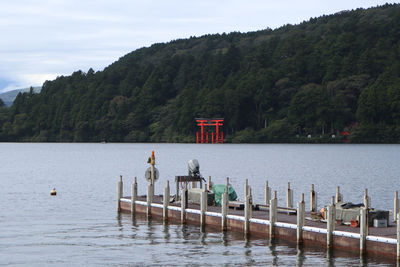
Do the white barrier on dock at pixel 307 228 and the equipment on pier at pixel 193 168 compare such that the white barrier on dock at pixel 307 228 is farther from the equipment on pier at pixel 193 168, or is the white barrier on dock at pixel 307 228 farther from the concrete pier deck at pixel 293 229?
the equipment on pier at pixel 193 168

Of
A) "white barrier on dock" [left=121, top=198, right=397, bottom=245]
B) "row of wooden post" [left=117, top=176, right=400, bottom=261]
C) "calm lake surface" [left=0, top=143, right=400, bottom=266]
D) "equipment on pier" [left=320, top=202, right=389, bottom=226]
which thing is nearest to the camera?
"white barrier on dock" [left=121, top=198, right=397, bottom=245]

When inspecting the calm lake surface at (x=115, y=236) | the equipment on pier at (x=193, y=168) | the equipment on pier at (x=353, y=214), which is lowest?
the calm lake surface at (x=115, y=236)

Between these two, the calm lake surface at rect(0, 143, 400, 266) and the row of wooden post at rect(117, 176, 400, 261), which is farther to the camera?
the calm lake surface at rect(0, 143, 400, 266)

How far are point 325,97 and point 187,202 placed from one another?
5655 inches

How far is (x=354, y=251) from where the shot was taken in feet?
92.5

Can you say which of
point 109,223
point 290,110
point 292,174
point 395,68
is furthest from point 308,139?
point 109,223

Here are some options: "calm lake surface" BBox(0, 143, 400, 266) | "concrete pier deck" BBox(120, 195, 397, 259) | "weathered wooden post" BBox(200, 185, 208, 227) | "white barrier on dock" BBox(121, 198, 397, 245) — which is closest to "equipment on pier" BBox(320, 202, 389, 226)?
"concrete pier deck" BBox(120, 195, 397, 259)

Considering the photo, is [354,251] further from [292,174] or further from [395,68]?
[395,68]

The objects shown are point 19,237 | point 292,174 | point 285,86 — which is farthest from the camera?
point 285,86

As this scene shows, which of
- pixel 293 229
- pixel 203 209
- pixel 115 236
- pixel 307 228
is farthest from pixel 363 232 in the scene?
pixel 115 236

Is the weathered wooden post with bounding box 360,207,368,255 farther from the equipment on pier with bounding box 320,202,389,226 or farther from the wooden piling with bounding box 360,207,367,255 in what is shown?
the equipment on pier with bounding box 320,202,389,226

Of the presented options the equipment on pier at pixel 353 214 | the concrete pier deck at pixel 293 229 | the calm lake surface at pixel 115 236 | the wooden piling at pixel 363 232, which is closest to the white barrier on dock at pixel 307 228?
the concrete pier deck at pixel 293 229

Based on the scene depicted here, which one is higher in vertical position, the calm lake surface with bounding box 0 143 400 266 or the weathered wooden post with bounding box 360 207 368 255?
the weathered wooden post with bounding box 360 207 368 255

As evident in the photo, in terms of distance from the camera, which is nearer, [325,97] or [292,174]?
[292,174]
